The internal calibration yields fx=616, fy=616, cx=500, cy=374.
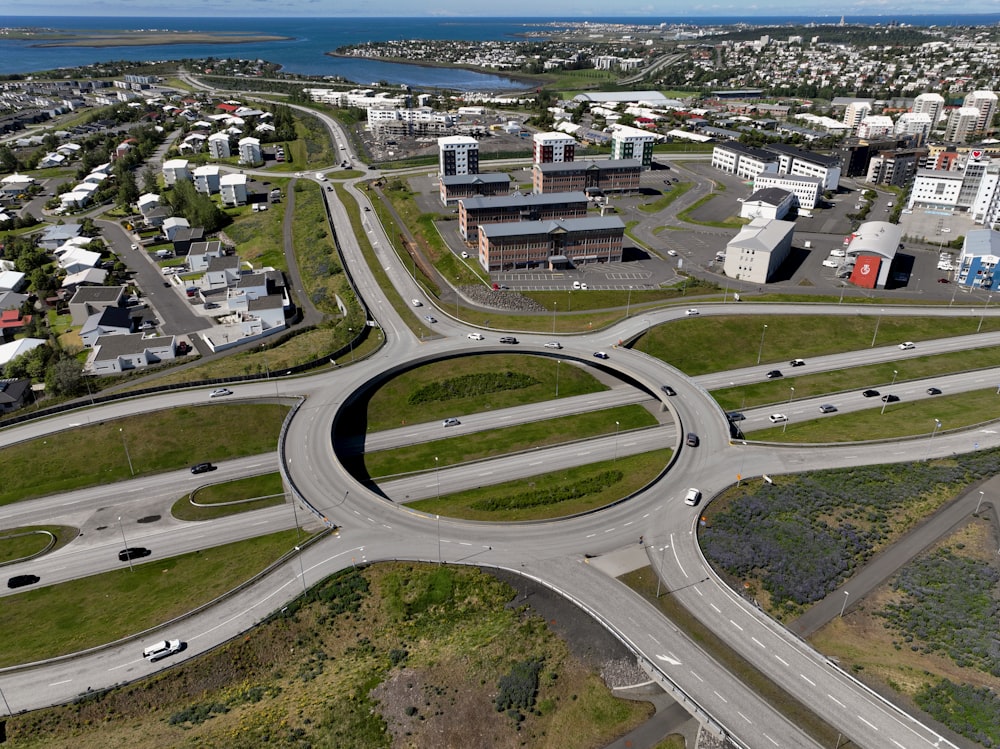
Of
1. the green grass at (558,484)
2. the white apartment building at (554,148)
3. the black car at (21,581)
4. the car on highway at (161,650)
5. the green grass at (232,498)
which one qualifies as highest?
the white apartment building at (554,148)

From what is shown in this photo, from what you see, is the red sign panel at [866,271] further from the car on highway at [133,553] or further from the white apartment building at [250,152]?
the white apartment building at [250,152]

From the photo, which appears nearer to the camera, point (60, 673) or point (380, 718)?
point (380, 718)

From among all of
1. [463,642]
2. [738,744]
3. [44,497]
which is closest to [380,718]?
[463,642]

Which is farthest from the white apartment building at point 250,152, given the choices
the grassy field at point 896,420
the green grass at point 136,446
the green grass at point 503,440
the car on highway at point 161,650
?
the car on highway at point 161,650

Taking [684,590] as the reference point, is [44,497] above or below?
below

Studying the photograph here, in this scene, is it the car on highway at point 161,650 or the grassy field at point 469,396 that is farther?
the grassy field at point 469,396

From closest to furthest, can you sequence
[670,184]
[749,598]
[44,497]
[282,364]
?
1. [749,598]
2. [44,497]
3. [282,364]
4. [670,184]

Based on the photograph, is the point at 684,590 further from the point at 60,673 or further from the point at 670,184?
the point at 670,184
